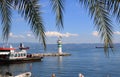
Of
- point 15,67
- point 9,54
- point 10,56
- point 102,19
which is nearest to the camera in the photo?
point 102,19

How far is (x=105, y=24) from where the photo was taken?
20.3ft

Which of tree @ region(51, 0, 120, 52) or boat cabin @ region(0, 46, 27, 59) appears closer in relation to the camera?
tree @ region(51, 0, 120, 52)

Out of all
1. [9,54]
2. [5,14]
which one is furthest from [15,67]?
[5,14]

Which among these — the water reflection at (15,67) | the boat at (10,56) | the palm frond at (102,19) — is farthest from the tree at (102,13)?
the boat at (10,56)

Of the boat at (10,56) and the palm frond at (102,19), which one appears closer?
the palm frond at (102,19)

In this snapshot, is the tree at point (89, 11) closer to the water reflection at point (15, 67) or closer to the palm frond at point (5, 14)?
the palm frond at point (5, 14)

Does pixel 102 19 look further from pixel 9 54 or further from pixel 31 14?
pixel 9 54

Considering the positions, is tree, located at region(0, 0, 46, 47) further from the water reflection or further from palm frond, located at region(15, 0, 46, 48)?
the water reflection

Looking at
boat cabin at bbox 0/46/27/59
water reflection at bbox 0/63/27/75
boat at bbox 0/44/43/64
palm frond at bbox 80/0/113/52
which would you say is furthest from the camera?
boat cabin at bbox 0/46/27/59

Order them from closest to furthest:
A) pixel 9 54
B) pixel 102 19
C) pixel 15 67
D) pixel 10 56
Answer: pixel 102 19, pixel 15 67, pixel 9 54, pixel 10 56

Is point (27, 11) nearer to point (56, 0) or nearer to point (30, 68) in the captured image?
point (56, 0)

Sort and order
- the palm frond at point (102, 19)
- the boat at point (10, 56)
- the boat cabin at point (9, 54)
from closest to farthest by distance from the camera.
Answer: the palm frond at point (102, 19), the boat at point (10, 56), the boat cabin at point (9, 54)

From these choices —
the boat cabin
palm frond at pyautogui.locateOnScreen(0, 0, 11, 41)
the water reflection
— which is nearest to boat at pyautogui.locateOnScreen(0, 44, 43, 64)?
the boat cabin

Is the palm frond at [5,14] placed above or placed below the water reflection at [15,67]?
above
